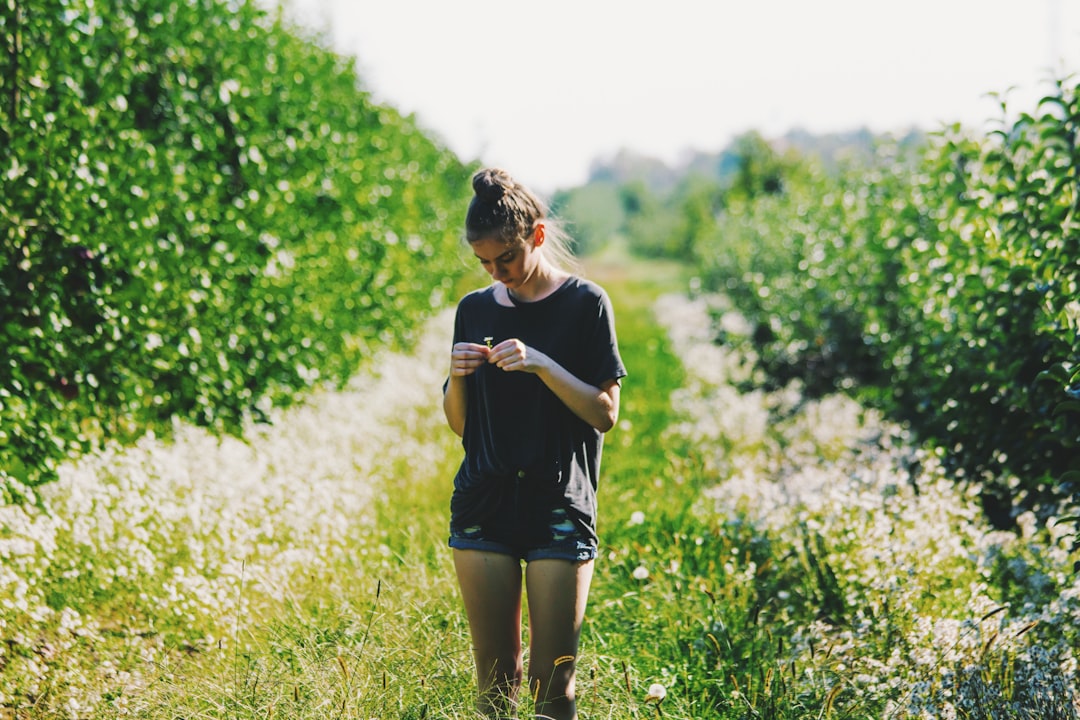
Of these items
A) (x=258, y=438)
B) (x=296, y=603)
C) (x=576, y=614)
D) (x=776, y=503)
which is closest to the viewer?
(x=576, y=614)

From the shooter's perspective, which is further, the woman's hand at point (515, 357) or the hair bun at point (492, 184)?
the hair bun at point (492, 184)

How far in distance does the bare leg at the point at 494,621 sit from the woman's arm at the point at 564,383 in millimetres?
517

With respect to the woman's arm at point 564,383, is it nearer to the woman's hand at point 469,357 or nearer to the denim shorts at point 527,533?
the woman's hand at point 469,357

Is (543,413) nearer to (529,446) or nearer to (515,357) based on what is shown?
(529,446)

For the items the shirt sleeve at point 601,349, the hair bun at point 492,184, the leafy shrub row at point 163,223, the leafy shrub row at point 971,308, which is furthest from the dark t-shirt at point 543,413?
the leafy shrub row at point 163,223

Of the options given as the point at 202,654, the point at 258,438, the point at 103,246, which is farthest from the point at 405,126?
the point at 202,654

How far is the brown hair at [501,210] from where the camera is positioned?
2754mm

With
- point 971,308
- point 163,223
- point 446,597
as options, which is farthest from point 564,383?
point 163,223

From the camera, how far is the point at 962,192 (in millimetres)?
5418

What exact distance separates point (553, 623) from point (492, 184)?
1335mm

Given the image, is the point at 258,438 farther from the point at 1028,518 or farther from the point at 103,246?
the point at 1028,518

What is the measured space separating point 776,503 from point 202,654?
325cm

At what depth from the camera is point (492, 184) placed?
2.79m

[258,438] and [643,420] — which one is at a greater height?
[643,420]
